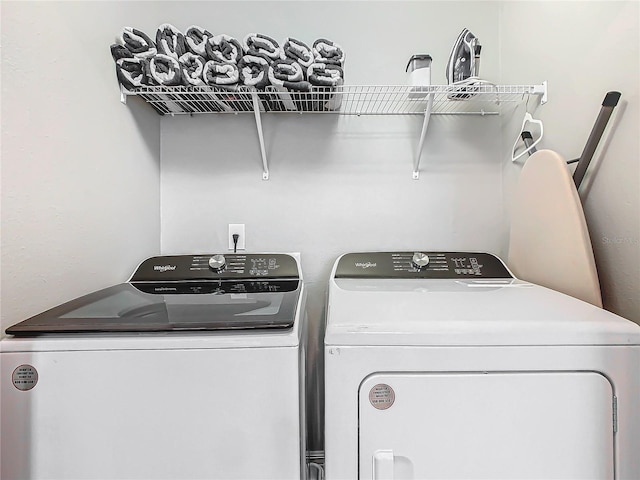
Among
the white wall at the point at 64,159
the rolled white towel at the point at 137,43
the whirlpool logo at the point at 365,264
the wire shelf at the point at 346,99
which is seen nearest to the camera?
the white wall at the point at 64,159

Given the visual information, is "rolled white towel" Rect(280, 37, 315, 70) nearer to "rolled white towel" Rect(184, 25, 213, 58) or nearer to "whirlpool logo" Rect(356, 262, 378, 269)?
"rolled white towel" Rect(184, 25, 213, 58)

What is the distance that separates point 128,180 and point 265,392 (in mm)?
1125

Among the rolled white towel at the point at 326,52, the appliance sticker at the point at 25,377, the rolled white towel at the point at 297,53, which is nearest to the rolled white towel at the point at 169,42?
the rolled white towel at the point at 297,53

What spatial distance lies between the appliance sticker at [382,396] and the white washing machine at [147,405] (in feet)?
0.54

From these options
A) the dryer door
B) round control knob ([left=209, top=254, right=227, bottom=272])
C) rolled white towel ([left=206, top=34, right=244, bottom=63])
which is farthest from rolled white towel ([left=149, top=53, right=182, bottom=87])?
the dryer door

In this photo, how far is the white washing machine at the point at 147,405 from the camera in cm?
89

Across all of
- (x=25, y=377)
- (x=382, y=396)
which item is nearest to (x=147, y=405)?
(x=25, y=377)

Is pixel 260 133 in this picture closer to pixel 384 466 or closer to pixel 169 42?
pixel 169 42

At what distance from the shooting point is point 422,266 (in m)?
1.64

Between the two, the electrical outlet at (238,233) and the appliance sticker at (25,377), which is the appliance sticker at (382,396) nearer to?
the appliance sticker at (25,377)

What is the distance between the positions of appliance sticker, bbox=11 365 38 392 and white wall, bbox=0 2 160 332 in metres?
0.17

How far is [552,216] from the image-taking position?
1.32 meters

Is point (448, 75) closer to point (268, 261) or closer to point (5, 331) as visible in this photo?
point (268, 261)

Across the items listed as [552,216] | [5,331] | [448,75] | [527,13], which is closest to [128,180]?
[5,331]
